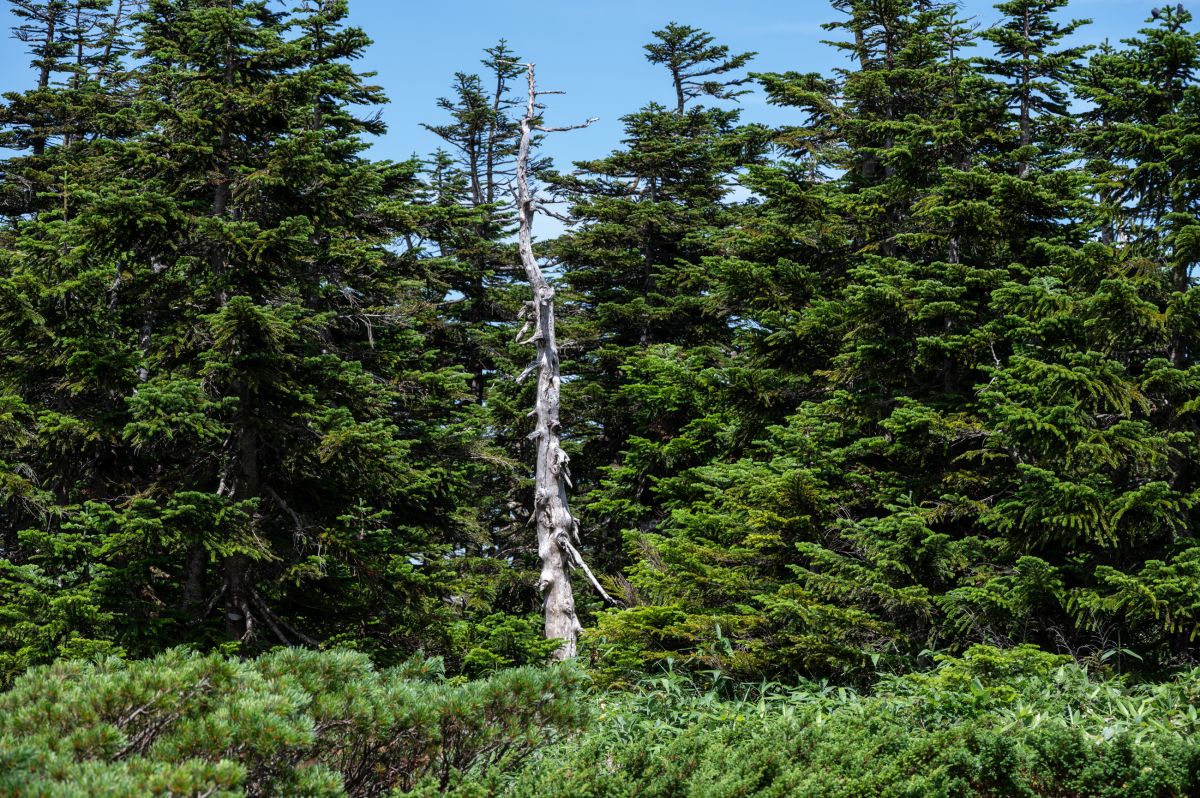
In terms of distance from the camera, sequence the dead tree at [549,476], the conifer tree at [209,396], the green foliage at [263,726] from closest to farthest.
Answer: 1. the green foliage at [263,726]
2. the conifer tree at [209,396]
3. the dead tree at [549,476]

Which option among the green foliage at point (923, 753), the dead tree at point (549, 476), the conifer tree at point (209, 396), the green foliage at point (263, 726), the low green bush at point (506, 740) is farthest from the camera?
the dead tree at point (549, 476)

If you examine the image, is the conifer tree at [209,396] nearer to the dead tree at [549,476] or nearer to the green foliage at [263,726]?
the dead tree at [549,476]

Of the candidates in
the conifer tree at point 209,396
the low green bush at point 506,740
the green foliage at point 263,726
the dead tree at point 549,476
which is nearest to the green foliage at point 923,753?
the low green bush at point 506,740

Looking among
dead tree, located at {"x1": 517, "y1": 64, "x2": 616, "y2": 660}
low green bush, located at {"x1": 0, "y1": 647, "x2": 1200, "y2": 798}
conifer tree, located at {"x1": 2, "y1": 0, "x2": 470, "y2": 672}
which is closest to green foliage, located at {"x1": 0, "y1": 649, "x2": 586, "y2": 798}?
low green bush, located at {"x1": 0, "y1": 647, "x2": 1200, "y2": 798}

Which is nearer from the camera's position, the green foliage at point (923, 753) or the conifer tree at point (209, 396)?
the green foliage at point (923, 753)

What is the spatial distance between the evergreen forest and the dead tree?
0.24ft

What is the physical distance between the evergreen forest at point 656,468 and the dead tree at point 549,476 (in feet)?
0.24

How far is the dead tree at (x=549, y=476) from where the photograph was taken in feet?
48.9

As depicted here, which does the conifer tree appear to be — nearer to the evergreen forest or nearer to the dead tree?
the evergreen forest

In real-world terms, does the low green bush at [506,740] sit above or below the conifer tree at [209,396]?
below

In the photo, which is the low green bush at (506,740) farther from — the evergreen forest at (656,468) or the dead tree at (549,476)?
the dead tree at (549,476)

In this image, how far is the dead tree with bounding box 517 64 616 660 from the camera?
14906mm

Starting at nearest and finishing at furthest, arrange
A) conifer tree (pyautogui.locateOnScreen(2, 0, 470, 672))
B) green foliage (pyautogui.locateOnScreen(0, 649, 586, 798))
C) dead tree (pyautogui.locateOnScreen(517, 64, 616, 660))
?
green foliage (pyautogui.locateOnScreen(0, 649, 586, 798)) → conifer tree (pyautogui.locateOnScreen(2, 0, 470, 672)) → dead tree (pyautogui.locateOnScreen(517, 64, 616, 660))

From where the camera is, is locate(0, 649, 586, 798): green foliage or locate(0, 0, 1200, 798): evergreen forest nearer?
locate(0, 649, 586, 798): green foliage
